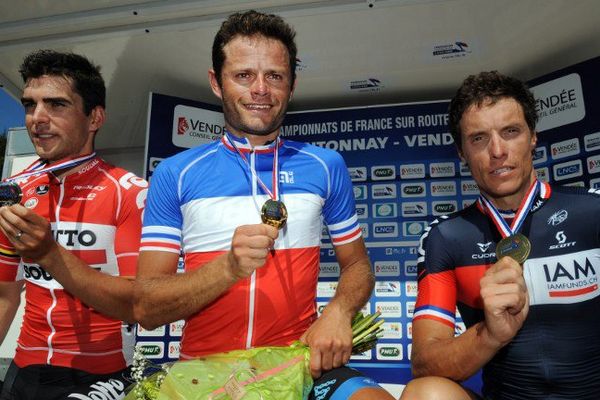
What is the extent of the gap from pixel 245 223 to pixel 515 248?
40.1 inches

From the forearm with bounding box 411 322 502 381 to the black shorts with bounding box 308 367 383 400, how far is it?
0.43m

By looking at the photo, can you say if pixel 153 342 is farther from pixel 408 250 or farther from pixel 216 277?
pixel 216 277

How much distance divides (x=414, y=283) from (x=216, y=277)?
3.64m

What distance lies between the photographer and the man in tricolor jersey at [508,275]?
5.71 ft

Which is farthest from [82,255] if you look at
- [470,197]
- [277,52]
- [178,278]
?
[470,197]

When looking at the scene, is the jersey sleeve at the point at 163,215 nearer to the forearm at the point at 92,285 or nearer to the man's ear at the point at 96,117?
the forearm at the point at 92,285

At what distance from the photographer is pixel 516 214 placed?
2092 millimetres

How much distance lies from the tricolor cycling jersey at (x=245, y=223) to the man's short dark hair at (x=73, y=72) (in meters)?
0.81

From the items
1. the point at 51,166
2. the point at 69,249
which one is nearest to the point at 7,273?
the point at 69,249

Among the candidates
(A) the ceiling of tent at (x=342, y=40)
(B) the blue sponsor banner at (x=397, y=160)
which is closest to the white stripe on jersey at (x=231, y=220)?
(A) the ceiling of tent at (x=342, y=40)

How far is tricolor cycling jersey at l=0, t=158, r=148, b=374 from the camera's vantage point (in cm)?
212

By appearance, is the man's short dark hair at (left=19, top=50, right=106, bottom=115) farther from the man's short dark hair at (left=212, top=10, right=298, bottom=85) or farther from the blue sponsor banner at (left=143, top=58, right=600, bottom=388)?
the blue sponsor banner at (left=143, top=58, right=600, bottom=388)

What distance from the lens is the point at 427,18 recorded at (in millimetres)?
4125

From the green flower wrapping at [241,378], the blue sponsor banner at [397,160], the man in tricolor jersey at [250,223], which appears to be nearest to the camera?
the green flower wrapping at [241,378]
